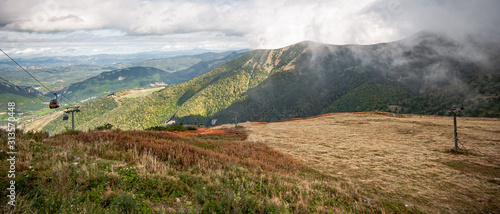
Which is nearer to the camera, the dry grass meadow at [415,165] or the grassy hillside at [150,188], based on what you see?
the grassy hillside at [150,188]

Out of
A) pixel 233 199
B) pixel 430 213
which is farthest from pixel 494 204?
pixel 233 199

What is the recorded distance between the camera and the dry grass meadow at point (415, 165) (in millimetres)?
9422

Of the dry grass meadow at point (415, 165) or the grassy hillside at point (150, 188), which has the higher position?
the grassy hillside at point (150, 188)

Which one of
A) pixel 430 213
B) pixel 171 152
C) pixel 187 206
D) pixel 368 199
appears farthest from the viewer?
pixel 171 152

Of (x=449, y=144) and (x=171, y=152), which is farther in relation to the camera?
(x=449, y=144)

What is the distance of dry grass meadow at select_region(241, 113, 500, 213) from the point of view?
9422 millimetres

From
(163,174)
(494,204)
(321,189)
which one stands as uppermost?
(163,174)

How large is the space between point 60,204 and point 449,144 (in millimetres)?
28193

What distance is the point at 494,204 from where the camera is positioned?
356 inches

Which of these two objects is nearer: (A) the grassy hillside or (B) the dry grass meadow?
(A) the grassy hillside

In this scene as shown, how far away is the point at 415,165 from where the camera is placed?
14.6 m

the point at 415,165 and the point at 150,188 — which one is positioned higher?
the point at 150,188

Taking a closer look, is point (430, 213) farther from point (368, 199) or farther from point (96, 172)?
point (96, 172)

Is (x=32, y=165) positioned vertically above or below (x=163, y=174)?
above
